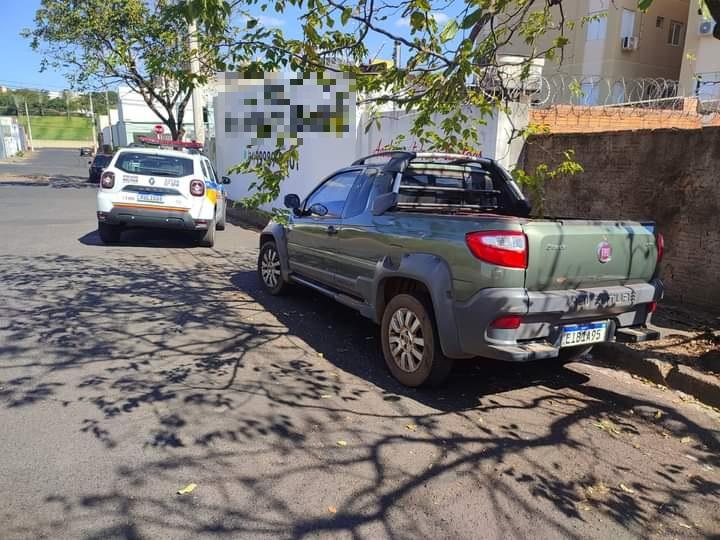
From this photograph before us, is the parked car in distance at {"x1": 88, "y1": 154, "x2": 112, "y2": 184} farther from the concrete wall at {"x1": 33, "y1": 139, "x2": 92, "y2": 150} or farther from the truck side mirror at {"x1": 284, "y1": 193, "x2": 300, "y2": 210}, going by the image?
the concrete wall at {"x1": 33, "y1": 139, "x2": 92, "y2": 150}

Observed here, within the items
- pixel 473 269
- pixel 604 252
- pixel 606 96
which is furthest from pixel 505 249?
pixel 606 96

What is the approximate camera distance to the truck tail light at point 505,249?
3.63 m

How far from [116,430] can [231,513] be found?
3.93 feet

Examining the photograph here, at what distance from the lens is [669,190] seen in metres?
6.37

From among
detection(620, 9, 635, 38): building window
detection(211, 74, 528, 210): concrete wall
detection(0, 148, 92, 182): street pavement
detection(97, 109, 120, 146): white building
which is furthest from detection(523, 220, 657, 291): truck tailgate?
detection(97, 109, 120, 146): white building

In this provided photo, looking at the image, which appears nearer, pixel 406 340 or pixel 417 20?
pixel 406 340

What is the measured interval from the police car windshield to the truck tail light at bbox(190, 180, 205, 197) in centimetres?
22

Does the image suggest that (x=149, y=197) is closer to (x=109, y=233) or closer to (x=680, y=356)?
(x=109, y=233)

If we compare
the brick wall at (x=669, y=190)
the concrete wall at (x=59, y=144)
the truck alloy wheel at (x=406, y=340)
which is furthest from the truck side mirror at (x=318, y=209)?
the concrete wall at (x=59, y=144)

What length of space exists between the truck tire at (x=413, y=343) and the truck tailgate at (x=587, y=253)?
85 centimetres

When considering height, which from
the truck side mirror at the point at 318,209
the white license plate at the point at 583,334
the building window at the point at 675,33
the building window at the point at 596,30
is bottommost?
the white license plate at the point at 583,334

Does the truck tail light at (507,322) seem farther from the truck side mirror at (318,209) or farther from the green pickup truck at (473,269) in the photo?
the truck side mirror at (318,209)

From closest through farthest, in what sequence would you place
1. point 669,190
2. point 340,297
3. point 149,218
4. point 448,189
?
1. point 448,189
2. point 340,297
3. point 669,190
4. point 149,218

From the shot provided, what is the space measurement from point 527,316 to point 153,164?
7872 mm
